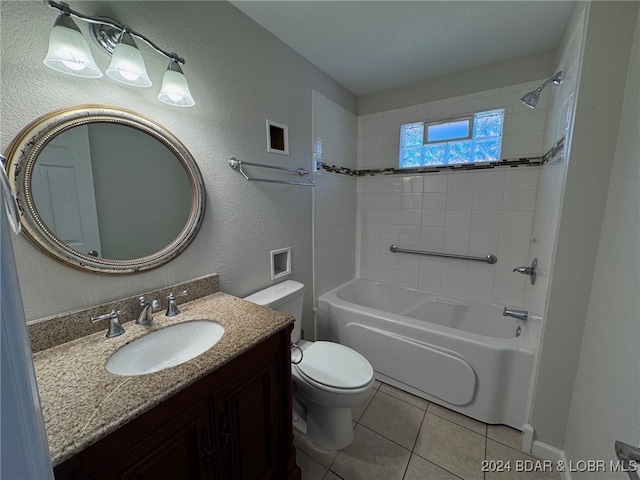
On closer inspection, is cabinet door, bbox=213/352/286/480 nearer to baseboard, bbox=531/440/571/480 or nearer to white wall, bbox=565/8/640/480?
white wall, bbox=565/8/640/480

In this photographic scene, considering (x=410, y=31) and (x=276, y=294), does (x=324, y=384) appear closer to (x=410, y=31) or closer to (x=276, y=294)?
(x=276, y=294)

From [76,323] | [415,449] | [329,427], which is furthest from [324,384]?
[76,323]

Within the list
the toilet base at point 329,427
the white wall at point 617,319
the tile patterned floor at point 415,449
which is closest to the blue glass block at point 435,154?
the white wall at point 617,319

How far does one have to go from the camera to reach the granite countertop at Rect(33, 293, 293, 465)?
60 centimetres

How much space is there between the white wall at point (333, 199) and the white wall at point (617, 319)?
1.57 metres

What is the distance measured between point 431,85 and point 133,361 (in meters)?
2.65

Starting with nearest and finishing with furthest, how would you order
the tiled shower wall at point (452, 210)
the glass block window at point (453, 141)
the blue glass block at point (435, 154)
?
the tiled shower wall at point (452, 210) → the glass block window at point (453, 141) → the blue glass block at point (435, 154)

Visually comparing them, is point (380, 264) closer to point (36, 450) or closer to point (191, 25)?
point (191, 25)

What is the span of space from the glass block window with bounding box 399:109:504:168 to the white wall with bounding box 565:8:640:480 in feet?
3.53

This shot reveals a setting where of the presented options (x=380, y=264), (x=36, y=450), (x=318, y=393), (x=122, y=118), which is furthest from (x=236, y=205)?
(x=380, y=264)

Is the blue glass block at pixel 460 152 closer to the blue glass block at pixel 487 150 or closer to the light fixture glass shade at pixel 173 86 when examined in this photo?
the blue glass block at pixel 487 150

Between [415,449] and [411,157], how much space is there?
7.01 feet

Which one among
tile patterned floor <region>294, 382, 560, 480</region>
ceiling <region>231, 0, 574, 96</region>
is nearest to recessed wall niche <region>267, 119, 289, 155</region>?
ceiling <region>231, 0, 574, 96</region>

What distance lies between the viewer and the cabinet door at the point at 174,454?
68cm
